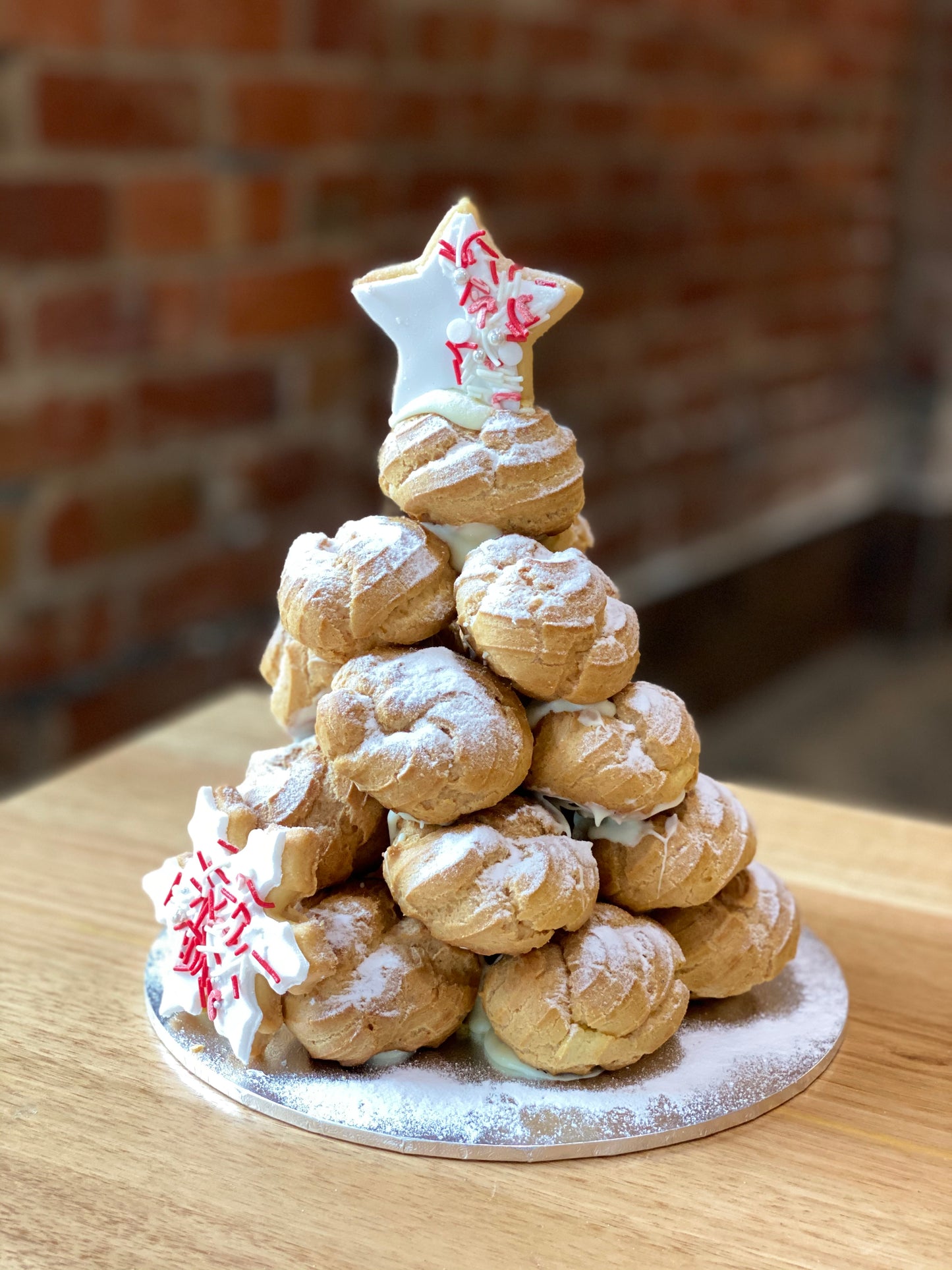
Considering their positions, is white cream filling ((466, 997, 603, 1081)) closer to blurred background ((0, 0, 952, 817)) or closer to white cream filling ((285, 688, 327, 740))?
white cream filling ((285, 688, 327, 740))

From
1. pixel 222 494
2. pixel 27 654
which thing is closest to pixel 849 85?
pixel 222 494

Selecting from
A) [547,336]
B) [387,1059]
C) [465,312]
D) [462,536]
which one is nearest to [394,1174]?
[387,1059]

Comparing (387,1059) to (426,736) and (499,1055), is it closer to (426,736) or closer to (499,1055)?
(499,1055)

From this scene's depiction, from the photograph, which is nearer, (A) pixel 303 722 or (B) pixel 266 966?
(B) pixel 266 966

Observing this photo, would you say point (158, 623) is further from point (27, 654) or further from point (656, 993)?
point (656, 993)

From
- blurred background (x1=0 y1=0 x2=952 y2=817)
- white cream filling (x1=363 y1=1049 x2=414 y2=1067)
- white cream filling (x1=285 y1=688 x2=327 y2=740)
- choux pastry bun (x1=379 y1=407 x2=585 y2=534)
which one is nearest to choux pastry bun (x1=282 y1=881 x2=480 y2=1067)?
white cream filling (x1=363 y1=1049 x2=414 y2=1067)
